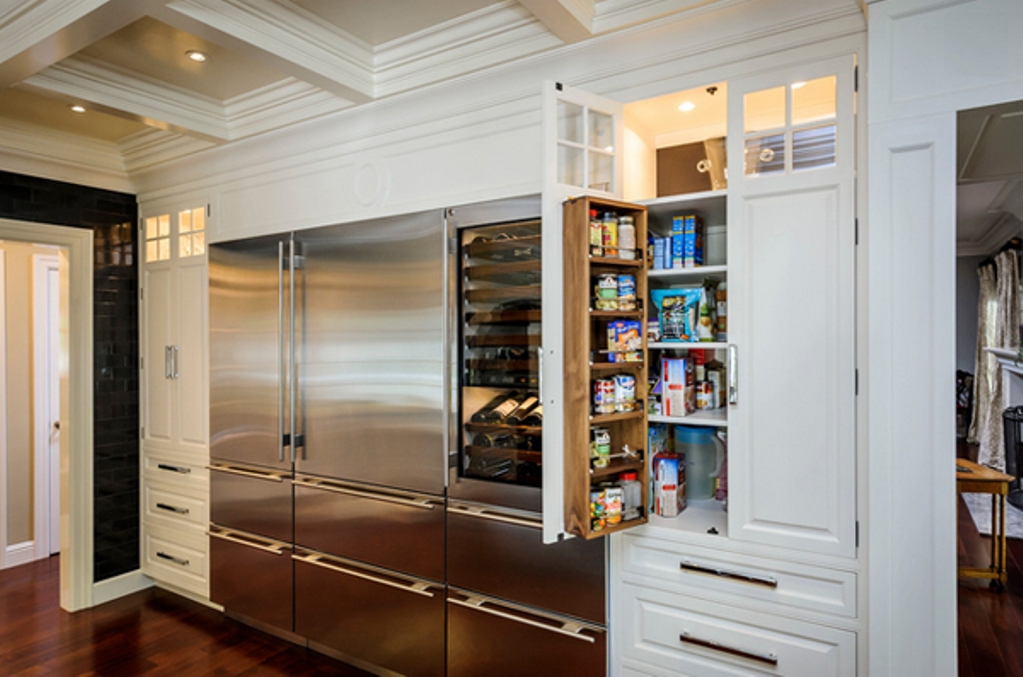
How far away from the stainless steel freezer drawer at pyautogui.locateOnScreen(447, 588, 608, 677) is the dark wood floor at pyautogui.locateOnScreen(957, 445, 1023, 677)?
1.71 metres

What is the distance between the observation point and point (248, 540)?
3.25 m

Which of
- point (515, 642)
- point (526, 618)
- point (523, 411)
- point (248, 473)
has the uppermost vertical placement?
point (523, 411)

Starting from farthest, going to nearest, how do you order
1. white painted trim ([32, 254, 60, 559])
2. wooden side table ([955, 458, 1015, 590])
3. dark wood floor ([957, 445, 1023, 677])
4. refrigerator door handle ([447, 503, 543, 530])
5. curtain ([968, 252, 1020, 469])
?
curtain ([968, 252, 1020, 469]) → white painted trim ([32, 254, 60, 559]) → wooden side table ([955, 458, 1015, 590]) → dark wood floor ([957, 445, 1023, 677]) → refrigerator door handle ([447, 503, 543, 530])

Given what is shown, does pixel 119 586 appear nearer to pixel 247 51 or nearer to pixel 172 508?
pixel 172 508

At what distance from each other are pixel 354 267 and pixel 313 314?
35 cm

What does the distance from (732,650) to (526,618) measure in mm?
740

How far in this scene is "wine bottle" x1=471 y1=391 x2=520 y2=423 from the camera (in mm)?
2406

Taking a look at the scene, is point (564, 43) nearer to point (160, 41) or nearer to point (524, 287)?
point (524, 287)

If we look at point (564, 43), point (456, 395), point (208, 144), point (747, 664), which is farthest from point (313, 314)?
point (747, 664)

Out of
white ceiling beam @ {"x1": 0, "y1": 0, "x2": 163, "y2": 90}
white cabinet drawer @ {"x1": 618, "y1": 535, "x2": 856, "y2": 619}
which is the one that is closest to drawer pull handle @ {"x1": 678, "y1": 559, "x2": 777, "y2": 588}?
white cabinet drawer @ {"x1": 618, "y1": 535, "x2": 856, "y2": 619}

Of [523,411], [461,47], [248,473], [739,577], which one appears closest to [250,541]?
[248,473]

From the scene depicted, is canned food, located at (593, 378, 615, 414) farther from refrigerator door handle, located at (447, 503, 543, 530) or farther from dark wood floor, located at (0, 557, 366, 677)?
dark wood floor, located at (0, 557, 366, 677)

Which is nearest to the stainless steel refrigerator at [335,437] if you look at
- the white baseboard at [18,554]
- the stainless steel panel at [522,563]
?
the stainless steel panel at [522,563]

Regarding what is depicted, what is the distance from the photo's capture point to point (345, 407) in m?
2.87
